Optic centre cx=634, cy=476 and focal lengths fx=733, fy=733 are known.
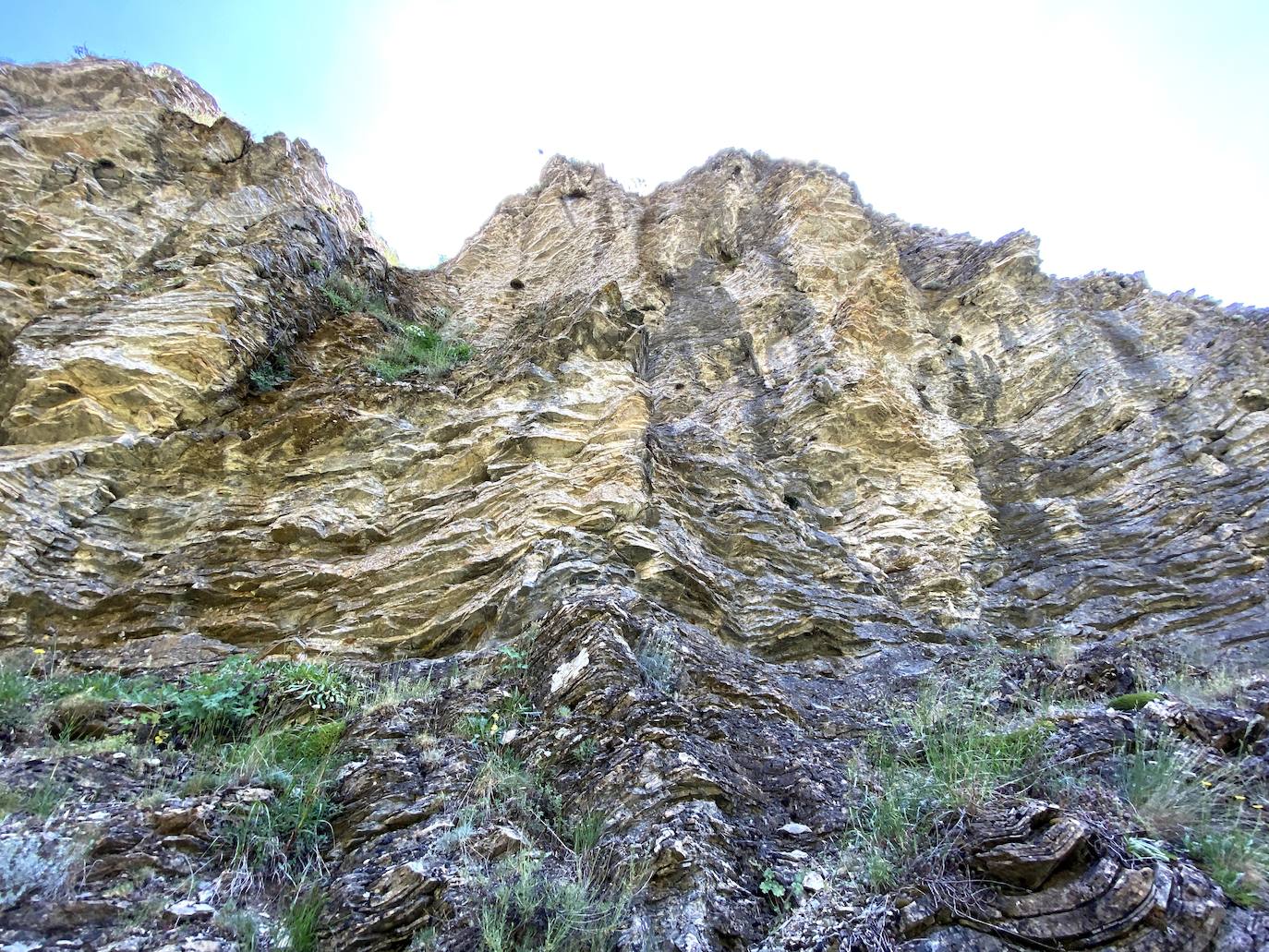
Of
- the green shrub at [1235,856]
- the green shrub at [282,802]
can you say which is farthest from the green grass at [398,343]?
the green shrub at [1235,856]

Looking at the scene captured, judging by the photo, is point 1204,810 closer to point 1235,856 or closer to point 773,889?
point 1235,856

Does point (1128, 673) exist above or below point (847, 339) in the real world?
below

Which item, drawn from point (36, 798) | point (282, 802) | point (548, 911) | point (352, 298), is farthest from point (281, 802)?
point (352, 298)

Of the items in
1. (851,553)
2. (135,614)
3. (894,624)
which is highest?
(135,614)

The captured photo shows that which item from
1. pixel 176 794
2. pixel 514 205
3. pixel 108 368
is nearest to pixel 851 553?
pixel 176 794

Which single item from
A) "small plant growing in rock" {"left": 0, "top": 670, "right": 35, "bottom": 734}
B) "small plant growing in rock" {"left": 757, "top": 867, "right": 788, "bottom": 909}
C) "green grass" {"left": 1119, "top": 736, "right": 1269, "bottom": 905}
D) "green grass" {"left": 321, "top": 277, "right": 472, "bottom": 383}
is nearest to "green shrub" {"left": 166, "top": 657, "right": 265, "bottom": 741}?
"small plant growing in rock" {"left": 0, "top": 670, "right": 35, "bottom": 734}

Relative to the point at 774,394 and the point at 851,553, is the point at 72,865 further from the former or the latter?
the point at 774,394

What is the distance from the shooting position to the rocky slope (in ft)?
13.7

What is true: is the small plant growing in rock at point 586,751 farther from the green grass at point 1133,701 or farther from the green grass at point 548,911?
the green grass at point 1133,701

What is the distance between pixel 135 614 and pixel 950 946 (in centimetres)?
689

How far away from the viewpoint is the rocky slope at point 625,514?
4.18 m

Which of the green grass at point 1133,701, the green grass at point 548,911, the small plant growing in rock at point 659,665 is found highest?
the small plant growing in rock at point 659,665

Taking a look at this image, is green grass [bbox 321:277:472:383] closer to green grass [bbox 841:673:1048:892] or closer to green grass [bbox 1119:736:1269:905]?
green grass [bbox 841:673:1048:892]

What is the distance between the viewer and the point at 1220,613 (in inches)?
290
